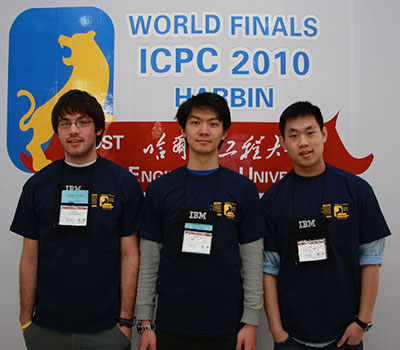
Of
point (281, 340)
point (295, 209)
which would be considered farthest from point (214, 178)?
point (281, 340)

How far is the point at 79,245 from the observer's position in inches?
52.0

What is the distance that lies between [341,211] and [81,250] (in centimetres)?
117

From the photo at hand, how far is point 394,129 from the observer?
189 cm

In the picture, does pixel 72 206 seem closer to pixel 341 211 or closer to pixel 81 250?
pixel 81 250

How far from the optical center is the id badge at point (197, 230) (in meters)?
1.26

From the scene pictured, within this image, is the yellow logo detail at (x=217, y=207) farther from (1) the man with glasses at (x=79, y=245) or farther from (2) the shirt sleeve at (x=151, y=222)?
(1) the man with glasses at (x=79, y=245)

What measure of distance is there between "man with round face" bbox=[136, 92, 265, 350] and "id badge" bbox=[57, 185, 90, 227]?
277mm

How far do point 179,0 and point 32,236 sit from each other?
164 centimetres

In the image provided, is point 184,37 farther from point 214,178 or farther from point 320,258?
point 320,258

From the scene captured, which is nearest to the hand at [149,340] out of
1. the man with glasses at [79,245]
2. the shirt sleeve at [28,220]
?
the man with glasses at [79,245]

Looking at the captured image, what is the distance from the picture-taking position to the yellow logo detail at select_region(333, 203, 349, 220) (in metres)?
1.30

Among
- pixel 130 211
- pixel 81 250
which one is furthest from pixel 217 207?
pixel 81 250

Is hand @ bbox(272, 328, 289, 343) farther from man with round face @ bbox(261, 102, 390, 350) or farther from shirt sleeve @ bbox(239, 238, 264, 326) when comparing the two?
shirt sleeve @ bbox(239, 238, 264, 326)

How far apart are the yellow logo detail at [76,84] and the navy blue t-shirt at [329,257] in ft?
4.14
